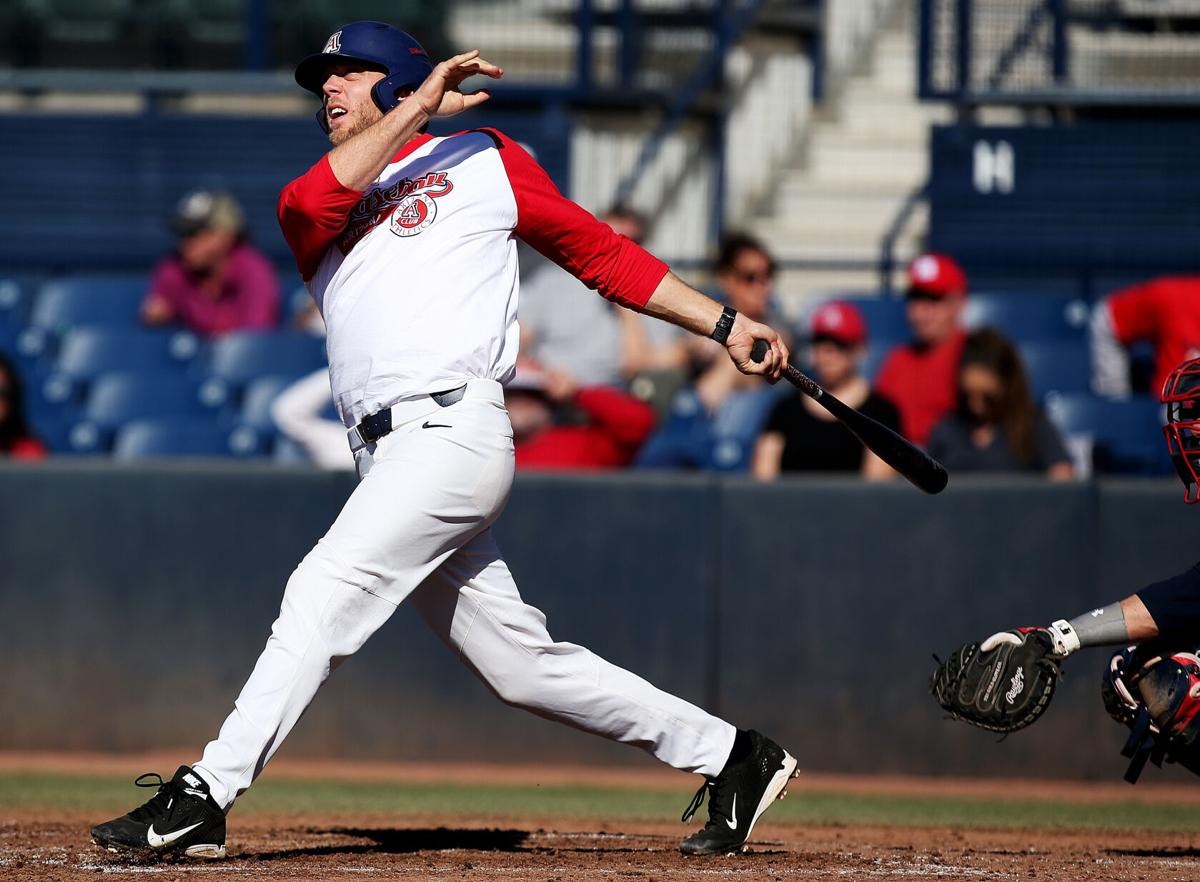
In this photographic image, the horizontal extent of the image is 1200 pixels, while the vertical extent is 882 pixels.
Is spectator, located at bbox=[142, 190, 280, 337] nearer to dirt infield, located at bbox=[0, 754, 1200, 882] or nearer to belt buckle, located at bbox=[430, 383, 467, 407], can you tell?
dirt infield, located at bbox=[0, 754, 1200, 882]

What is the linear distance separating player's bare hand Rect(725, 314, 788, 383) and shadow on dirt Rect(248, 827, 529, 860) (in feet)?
5.04

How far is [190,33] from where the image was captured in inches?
446

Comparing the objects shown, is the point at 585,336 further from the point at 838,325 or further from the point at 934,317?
the point at 934,317

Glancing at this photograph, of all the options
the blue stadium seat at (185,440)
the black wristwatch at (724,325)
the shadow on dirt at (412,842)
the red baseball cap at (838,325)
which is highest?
the black wristwatch at (724,325)

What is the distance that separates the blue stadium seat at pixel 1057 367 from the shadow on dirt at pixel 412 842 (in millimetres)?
4174

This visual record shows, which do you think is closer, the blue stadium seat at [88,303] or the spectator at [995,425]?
the spectator at [995,425]

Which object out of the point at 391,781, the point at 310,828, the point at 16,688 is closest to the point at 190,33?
the point at 16,688

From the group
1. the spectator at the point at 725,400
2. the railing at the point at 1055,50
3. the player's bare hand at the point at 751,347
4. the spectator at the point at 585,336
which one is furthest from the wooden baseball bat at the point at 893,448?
the railing at the point at 1055,50

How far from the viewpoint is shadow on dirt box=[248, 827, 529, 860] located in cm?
474

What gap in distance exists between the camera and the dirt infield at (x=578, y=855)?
14.1 ft

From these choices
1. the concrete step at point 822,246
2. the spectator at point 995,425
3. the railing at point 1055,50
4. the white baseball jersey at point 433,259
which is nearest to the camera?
the white baseball jersey at point 433,259

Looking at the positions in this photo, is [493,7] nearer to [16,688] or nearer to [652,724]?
[16,688]

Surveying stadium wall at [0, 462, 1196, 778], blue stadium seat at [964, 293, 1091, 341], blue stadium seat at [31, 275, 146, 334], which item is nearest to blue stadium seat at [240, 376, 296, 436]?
stadium wall at [0, 462, 1196, 778]

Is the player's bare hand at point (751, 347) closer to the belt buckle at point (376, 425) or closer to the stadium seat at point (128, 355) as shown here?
the belt buckle at point (376, 425)
